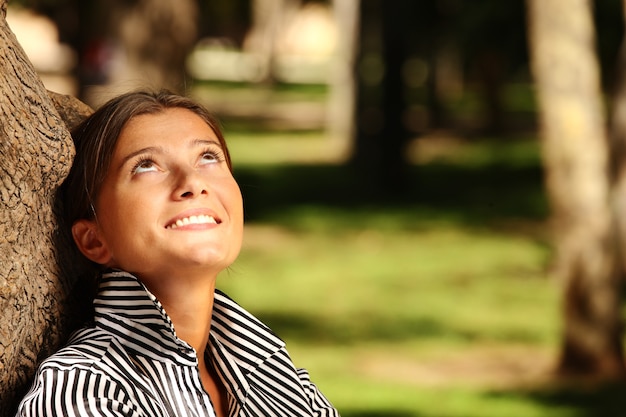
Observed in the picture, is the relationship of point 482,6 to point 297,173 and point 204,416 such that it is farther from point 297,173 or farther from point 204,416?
point 204,416

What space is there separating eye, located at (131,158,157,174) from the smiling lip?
0.37ft

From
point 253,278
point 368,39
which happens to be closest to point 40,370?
point 253,278

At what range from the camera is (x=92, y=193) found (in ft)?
6.72

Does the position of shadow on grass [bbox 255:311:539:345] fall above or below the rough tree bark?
above

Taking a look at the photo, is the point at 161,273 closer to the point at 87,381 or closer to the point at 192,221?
the point at 192,221

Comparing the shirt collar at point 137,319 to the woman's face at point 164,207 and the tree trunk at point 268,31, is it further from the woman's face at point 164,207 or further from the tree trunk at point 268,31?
the tree trunk at point 268,31

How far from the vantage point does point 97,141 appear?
81.3 inches

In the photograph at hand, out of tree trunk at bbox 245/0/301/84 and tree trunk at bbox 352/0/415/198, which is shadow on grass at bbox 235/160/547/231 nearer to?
tree trunk at bbox 352/0/415/198

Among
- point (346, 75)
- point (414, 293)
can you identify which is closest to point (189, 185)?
point (414, 293)

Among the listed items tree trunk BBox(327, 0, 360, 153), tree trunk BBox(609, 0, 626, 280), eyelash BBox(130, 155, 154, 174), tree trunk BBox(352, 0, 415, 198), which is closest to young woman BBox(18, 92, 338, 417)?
eyelash BBox(130, 155, 154, 174)

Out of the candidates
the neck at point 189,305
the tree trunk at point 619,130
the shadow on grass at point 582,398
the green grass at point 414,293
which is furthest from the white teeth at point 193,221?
the tree trunk at point 619,130

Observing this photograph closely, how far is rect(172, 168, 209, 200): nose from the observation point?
1987mm

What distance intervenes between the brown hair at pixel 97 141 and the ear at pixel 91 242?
0.06ft

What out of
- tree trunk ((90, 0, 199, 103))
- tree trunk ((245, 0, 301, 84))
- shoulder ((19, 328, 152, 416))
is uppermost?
tree trunk ((245, 0, 301, 84))
